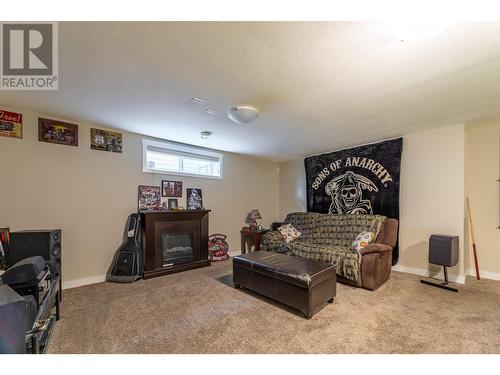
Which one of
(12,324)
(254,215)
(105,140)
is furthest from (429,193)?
(105,140)

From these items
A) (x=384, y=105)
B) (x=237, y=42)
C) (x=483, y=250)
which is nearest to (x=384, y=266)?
(x=483, y=250)

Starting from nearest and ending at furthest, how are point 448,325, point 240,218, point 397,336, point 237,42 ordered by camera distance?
1. point 237,42
2. point 397,336
3. point 448,325
4. point 240,218

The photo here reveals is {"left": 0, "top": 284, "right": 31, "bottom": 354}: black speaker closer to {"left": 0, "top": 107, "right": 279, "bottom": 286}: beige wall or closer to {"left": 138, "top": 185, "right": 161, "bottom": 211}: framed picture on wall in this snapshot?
{"left": 0, "top": 107, "right": 279, "bottom": 286}: beige wall

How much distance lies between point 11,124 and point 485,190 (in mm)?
6391

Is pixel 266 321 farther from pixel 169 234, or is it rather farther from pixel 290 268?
pixel 169 234

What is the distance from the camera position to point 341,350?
165cm

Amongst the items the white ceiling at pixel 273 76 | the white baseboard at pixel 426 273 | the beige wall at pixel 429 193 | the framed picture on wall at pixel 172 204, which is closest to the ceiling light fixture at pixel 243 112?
the white ceiling at pixel 273 76

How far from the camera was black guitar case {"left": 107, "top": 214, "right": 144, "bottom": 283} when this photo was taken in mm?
3092

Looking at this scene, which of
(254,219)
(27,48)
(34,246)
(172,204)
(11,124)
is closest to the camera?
(27,48)

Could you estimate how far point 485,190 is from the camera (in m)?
3.26

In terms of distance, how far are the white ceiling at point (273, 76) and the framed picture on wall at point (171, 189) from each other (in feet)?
3.42

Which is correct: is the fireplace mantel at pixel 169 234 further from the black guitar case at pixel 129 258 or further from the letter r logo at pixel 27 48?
the letter r logo at pixel 27 48

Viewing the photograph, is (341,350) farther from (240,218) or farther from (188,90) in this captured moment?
(240,218)

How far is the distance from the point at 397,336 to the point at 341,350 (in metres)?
0.56
